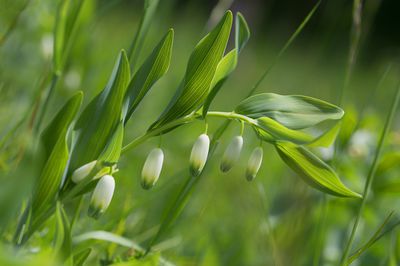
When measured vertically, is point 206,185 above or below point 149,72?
below

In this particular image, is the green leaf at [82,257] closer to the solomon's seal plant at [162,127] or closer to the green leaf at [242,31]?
the solomon's seal plant at [162,127]

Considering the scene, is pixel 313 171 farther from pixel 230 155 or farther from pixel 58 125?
pixel 58 125

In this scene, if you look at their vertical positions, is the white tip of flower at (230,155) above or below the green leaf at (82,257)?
above

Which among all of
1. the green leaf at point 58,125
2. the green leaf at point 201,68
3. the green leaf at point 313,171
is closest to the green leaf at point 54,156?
the green leaf at point 58,125

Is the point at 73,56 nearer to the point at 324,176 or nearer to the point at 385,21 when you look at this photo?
the point at 324,176

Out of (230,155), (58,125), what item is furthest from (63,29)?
(230,155)

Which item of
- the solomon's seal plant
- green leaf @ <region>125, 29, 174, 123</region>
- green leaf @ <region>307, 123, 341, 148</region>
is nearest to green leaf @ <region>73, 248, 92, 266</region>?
the solomon's seal plant

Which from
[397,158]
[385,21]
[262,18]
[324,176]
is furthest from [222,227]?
[385,21]
